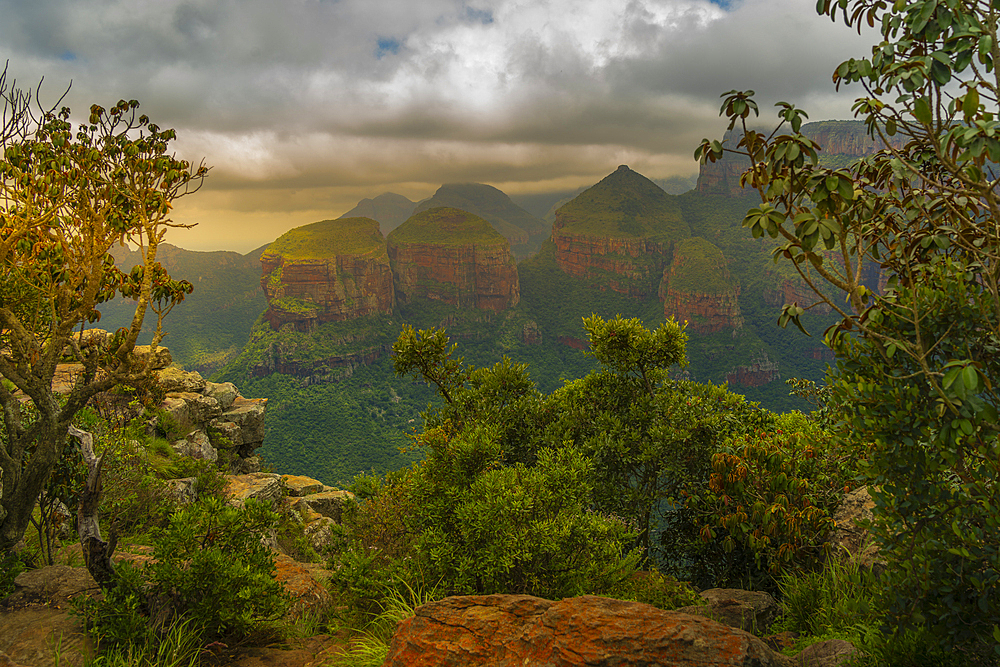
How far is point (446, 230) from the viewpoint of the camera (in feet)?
604

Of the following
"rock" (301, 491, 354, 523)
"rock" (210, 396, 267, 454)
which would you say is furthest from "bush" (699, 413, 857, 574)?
"rock" (210, 396, 267, 454)

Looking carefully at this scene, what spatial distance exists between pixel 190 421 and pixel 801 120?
27.7 meters

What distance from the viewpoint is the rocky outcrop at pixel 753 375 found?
132000 millimetres

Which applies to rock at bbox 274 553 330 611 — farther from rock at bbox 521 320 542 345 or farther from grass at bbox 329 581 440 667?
rock at bbox 521 320 542 345

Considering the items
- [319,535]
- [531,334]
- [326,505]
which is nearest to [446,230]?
[531,334]

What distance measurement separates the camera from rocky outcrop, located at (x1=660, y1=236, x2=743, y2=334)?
143000 millimetres

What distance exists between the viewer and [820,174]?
3.90m

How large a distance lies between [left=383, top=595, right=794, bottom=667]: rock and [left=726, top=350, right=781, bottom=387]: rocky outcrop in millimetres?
140013

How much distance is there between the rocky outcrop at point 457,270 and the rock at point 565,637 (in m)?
167

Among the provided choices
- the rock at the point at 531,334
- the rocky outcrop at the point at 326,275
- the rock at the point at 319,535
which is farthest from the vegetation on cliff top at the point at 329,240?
the rock at the point at 319,535

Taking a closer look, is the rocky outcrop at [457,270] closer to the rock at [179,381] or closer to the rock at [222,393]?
the rock at [222,393]

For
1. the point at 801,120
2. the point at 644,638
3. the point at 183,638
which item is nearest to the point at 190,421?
the point at 183,638

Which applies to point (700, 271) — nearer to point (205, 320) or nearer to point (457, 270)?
point (457, 270)

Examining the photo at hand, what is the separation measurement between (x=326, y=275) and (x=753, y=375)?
4772 inches
